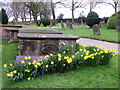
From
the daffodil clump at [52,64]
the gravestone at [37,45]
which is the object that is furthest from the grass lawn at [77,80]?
the gravestone at [37,45]

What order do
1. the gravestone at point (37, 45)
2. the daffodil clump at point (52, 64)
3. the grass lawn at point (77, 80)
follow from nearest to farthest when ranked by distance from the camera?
the grass lawn at point (77, 80) < the daffodil clump at point (52, 64) < the gravestone at point (37, 45)

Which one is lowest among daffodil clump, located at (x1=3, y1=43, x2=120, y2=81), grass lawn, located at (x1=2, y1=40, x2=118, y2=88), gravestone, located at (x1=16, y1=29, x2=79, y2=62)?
grass lawn, located at (x1=2, y1=40, x2=118, y2=88)

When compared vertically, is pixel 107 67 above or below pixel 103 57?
below

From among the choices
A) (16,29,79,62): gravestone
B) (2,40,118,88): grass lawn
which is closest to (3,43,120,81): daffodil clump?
(2,40,118,88): grass lawn

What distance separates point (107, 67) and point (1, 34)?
27.6 feet

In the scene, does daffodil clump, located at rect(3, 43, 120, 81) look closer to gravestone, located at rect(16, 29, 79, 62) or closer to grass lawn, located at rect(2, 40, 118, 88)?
grass lawn, located at rect(2, 40, 118, 88)

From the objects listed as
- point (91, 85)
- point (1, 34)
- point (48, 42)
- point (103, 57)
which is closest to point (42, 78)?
point (91, 85)

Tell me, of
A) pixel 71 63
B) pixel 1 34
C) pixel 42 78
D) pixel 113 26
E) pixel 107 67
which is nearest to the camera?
pixel 42 78

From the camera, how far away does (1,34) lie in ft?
33.3

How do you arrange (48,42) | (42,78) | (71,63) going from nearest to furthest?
(42,78), (71,63), (48,42)

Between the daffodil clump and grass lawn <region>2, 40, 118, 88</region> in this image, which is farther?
the daffodil clump

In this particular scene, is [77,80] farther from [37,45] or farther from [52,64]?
[37,45]

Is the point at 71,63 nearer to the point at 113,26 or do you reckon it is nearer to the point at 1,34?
the point at 1,34

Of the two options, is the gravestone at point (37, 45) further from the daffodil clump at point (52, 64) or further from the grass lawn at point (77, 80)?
the grass lawn at point (77, 80)
